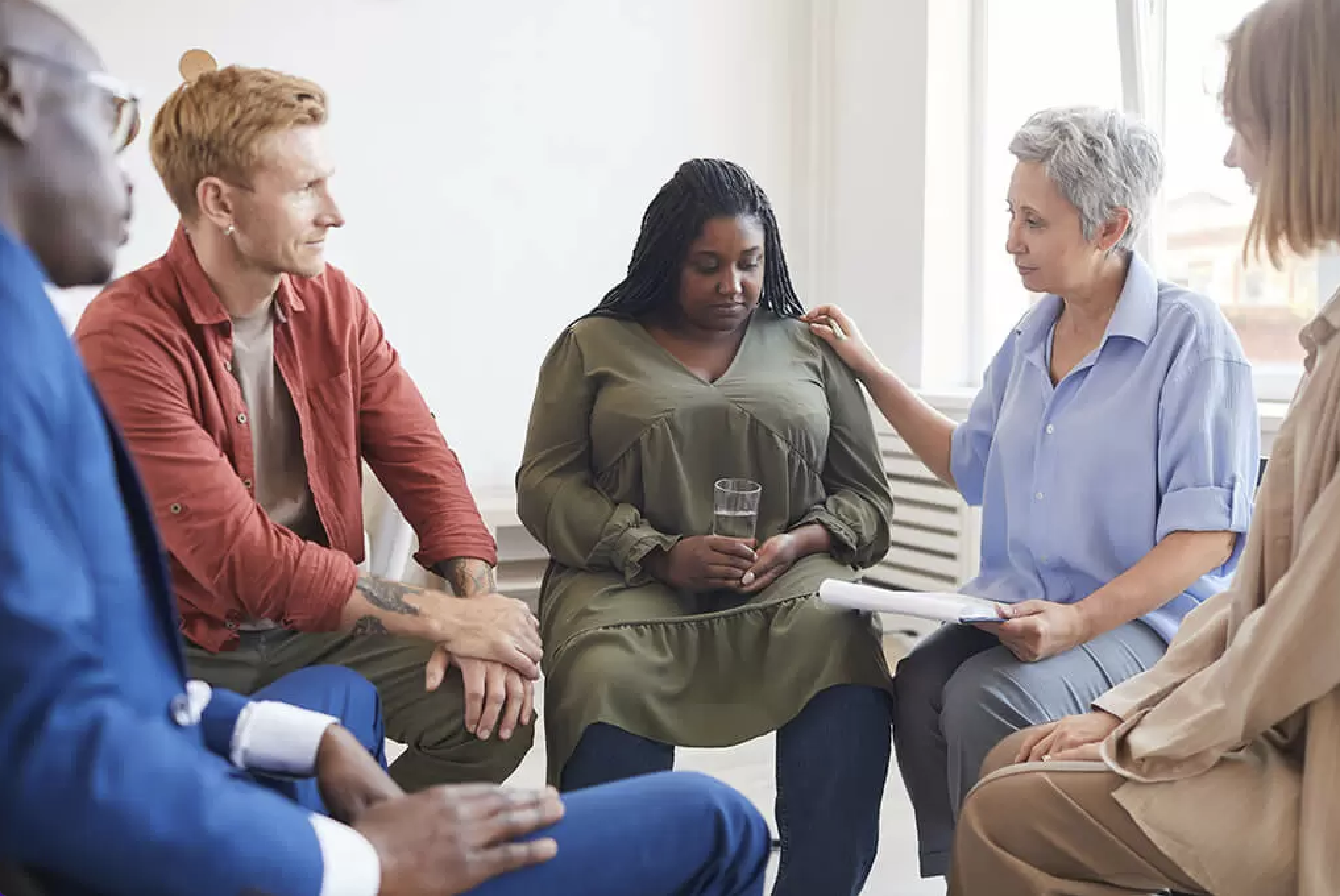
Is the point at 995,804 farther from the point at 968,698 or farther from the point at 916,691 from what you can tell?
the point at 916,691

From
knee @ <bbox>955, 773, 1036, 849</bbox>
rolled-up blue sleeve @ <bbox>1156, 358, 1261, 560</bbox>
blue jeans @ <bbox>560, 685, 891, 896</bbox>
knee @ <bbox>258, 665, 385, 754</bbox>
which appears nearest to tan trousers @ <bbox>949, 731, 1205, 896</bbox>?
knee @ <bbox>955, 773, 1036, 849</bbox>

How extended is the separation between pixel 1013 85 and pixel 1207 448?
2582mm

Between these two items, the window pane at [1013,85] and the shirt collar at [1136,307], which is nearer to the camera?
the shirt collar at [1136,307]

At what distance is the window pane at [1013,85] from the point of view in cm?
395

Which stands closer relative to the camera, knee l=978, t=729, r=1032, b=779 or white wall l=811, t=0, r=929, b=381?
knee l=978, t=729, r=1032, b=779

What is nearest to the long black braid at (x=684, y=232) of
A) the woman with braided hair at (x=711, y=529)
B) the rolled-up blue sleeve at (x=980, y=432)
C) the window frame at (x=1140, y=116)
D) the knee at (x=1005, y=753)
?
the woman with braided hair at (x=711, y=529)

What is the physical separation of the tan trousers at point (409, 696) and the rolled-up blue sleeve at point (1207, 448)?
39.0 inches

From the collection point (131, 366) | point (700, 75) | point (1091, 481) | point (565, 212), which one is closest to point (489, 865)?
point (131, 366)

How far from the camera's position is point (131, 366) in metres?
1.65

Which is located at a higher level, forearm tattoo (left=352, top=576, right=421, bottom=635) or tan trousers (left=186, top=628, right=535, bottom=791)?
forearm tattoo (left=352, top=576, right=421, bottom=635)

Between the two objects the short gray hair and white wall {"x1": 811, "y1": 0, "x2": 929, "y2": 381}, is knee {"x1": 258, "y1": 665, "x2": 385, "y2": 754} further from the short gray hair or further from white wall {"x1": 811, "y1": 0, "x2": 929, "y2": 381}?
white wall {"x1": 811, "y1": 0, "x2": 929, "y2": 381}

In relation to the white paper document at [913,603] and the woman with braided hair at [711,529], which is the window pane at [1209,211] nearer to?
the woman with braided hair at [711,529]

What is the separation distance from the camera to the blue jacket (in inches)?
30.2

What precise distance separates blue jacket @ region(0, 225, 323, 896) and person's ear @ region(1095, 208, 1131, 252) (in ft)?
4.86
